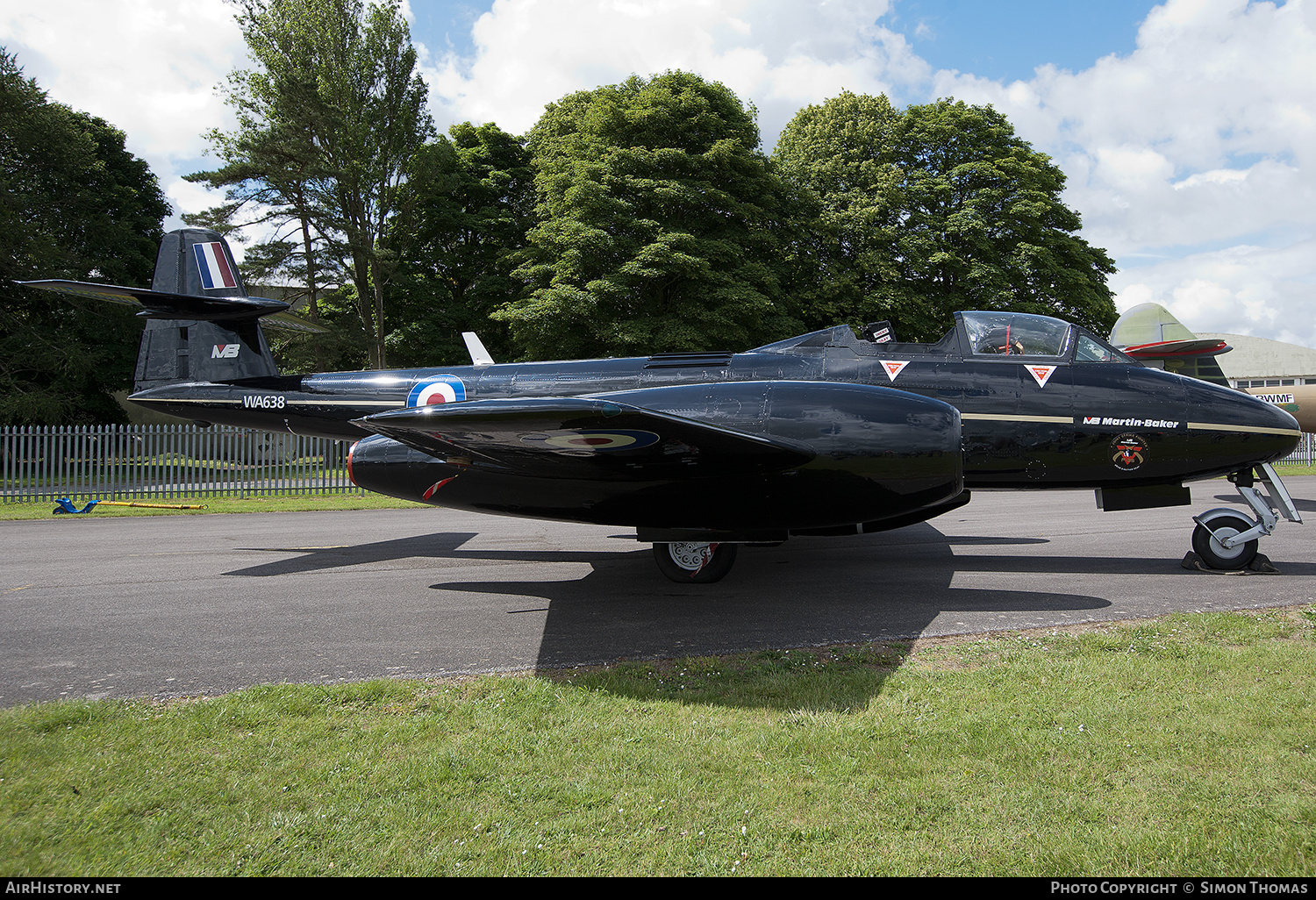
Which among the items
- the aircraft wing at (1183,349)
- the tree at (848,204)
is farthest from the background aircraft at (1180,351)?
the tree at (848,204)

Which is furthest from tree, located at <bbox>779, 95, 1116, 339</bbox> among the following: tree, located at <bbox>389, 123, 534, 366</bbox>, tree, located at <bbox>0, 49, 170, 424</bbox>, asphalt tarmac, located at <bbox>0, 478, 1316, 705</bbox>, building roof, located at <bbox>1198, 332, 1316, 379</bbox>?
building roof, located at <bbox>1198, 332, 1316, 379</bbox>

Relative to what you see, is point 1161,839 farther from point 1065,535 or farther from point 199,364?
point 199,364

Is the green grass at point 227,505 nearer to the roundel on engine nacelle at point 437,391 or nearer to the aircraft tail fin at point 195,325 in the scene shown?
the aircraft tail fin at point 195,325

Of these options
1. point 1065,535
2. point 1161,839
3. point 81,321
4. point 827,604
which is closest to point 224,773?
point 1161,839

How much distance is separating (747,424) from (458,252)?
29.6m

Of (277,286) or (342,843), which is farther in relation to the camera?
(277,286)

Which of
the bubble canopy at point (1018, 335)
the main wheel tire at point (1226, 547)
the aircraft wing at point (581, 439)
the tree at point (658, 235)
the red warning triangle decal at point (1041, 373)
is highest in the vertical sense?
the tree at point (658, 235)

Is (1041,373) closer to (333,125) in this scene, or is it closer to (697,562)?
(697,562)

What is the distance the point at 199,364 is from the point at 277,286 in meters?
22.4

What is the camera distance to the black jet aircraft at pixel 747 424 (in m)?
5.09

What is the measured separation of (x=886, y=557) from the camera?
8.31 metres

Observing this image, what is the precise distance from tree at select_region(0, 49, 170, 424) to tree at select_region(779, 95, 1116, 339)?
30.6 m

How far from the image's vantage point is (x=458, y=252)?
3156 centimetres

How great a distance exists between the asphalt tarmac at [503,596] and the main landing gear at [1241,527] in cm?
22
